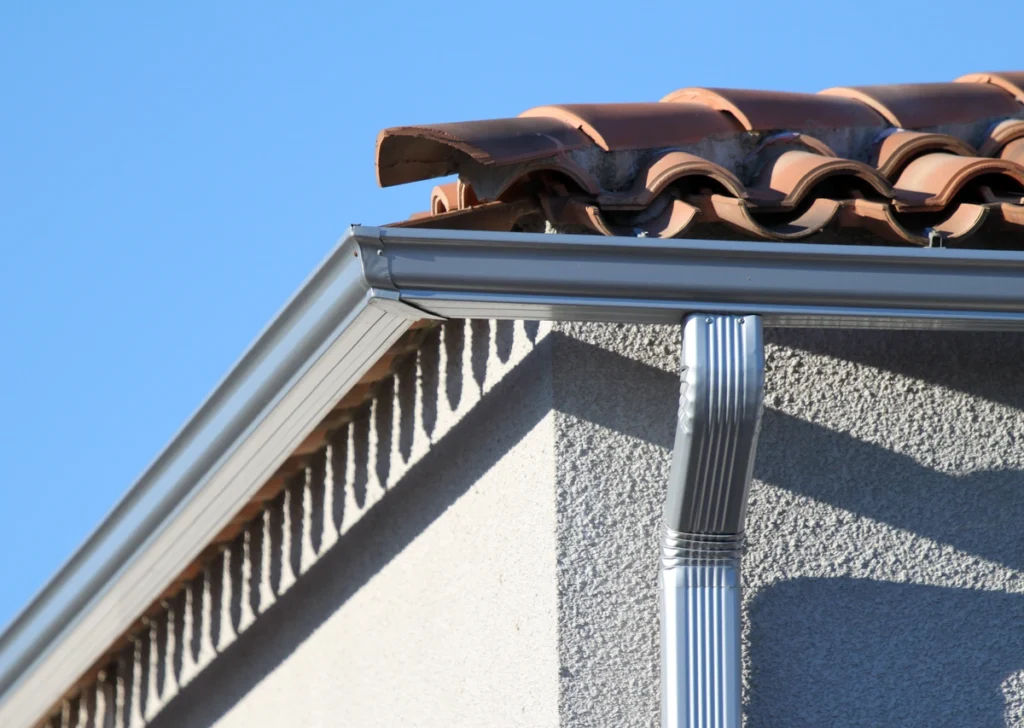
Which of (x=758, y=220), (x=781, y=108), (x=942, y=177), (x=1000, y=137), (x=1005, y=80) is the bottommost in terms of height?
(x=758, y=220)

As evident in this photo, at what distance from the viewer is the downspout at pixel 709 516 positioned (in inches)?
113

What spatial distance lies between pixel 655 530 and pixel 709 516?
0.20 metres

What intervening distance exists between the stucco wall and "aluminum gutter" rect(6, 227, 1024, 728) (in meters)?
0.28

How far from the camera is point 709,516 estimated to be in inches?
117

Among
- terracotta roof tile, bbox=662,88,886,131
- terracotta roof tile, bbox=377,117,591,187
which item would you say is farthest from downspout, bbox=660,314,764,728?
terracotta roof tile, bbox=662,88,886,131

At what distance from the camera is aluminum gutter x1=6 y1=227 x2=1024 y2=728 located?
2.74 m

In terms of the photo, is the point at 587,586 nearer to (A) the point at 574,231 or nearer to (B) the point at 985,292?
(A) the point at 574,231

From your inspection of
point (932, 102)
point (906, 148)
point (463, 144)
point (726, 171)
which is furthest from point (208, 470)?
point (932, 102)

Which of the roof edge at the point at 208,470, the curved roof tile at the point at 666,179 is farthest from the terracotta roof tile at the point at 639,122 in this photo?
the roof edge at the point at 208,470

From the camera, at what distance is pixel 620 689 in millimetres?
3027

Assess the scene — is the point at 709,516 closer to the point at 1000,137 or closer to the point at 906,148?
the point at 906,148

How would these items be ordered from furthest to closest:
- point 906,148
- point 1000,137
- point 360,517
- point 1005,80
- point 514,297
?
1. point 1005,80
2. point 360,517
3. point 1000,137
4. point 906,148
5. point 514,297

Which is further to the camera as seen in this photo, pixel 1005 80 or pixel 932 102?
pixel 1005 80

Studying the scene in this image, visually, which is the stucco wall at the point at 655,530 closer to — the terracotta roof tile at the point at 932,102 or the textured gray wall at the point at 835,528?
the textured gray wall at the point at 835,528
